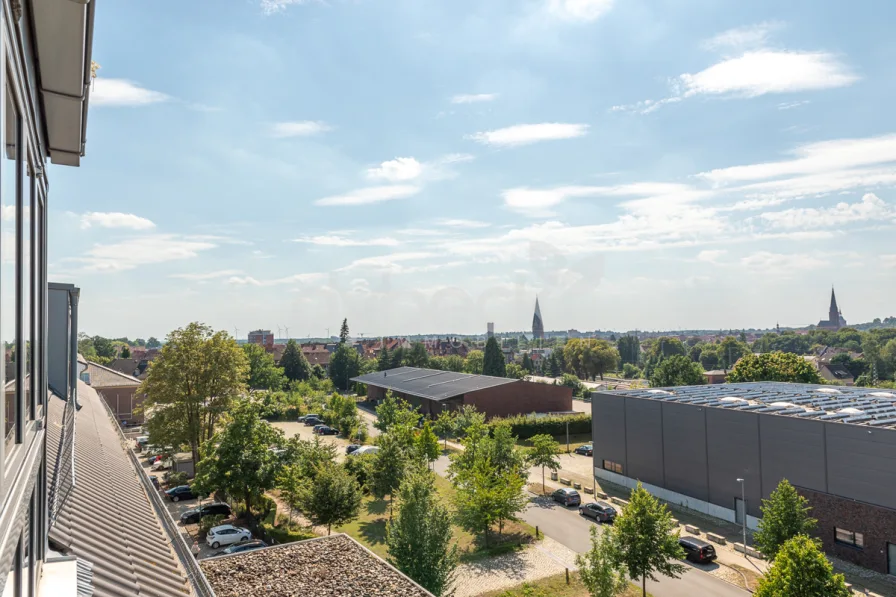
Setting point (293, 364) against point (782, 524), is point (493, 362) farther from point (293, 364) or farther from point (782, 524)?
point (782, 524)

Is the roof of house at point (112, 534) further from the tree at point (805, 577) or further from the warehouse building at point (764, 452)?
the warehouse building at point (764, 452)

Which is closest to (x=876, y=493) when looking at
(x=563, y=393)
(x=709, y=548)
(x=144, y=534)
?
(x=709, y=548)

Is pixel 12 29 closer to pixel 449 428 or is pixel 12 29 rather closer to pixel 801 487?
pixel 801 487

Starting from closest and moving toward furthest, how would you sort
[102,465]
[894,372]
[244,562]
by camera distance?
1. [102,465]
2. [244,562]
3. [894,372]

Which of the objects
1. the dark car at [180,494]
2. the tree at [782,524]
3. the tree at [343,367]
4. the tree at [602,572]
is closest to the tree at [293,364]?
the tree at [343,367]

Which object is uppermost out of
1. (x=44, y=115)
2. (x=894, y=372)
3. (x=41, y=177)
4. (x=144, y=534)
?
(x=44, y=115)

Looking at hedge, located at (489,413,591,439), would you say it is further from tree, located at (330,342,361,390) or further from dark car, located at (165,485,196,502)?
tree, located at (330,342,361,390)

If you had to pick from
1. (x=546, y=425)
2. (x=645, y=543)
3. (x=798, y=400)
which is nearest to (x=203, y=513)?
(x=645, y=543)
